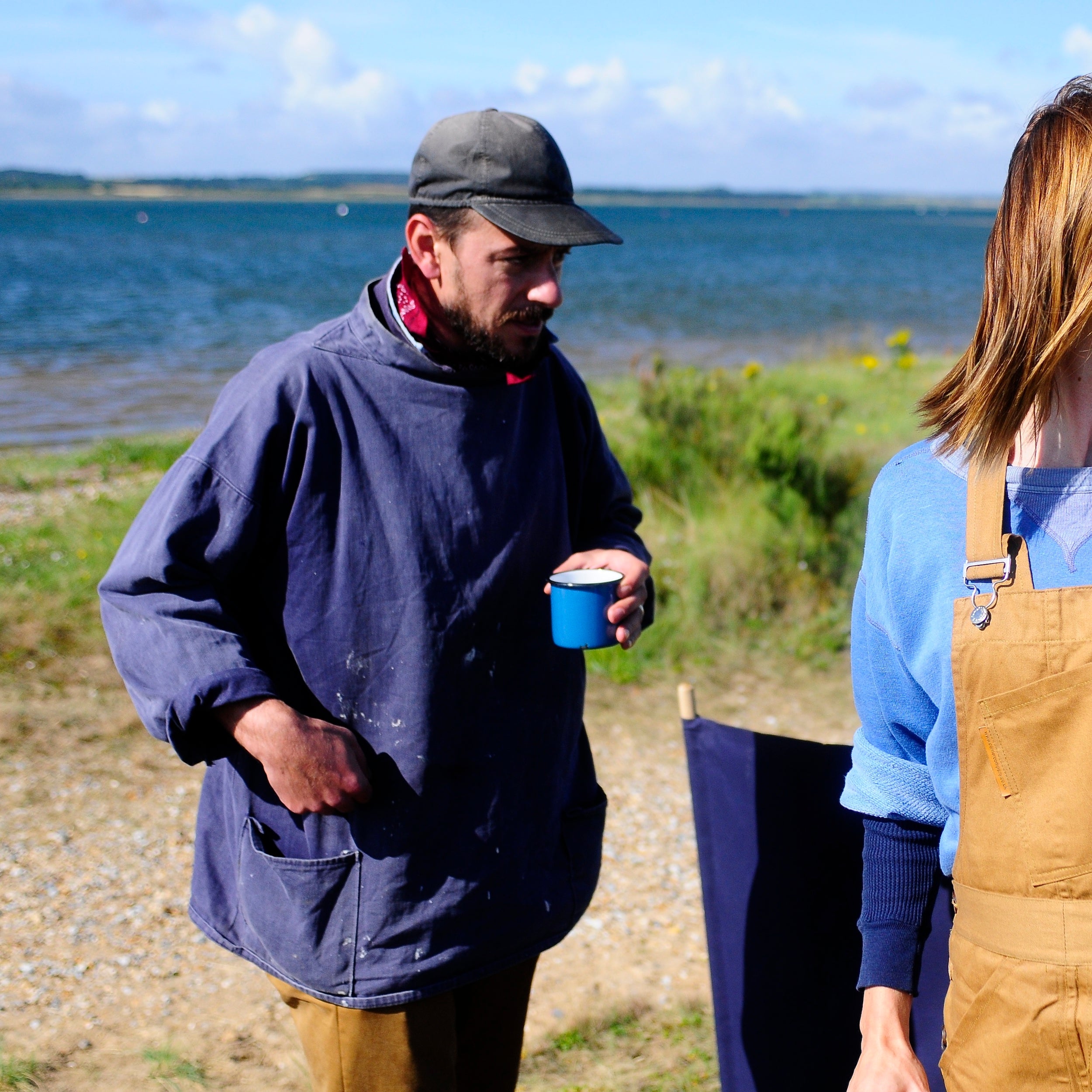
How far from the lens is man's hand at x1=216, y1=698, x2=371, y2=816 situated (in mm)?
1629

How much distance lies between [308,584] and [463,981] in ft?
2.35

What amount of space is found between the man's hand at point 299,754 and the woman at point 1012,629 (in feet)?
2.55

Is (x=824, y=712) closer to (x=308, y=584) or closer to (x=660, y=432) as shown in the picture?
(x=660, y=432)

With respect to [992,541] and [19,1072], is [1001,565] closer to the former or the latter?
[992,541]

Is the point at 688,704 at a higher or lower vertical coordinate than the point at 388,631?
lower

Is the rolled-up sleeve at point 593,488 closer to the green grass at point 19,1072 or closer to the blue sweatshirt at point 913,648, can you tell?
the blue sweatshirt at point 913,648

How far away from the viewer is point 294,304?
2975cm

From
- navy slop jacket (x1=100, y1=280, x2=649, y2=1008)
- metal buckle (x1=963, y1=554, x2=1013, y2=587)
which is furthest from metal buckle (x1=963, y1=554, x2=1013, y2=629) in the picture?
navy slop jacket (x1=100, y1=280, x2=649, y2=1008)

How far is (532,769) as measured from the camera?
6.37 feet

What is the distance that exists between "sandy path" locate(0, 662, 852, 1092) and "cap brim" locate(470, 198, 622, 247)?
7.03 feet

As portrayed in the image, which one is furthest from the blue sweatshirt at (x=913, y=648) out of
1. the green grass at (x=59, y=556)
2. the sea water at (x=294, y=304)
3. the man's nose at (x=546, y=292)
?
the sea water at (x=294, y=304)

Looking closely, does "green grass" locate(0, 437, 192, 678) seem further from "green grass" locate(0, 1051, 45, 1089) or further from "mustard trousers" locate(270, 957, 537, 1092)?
"mustard trousers" locate(270, 957, 537, 1092)

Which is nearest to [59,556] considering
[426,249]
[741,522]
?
[741,522]

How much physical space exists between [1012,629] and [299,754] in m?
0.99
